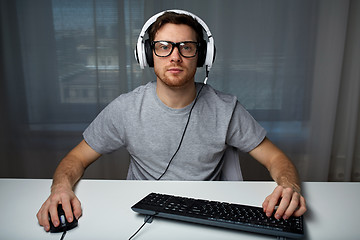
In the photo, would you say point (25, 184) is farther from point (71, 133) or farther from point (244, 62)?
point (244, 62)

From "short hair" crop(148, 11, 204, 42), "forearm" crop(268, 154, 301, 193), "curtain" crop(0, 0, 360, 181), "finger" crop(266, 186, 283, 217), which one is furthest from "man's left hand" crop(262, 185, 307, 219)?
"curtain" crop(0, 0, 360, 181)

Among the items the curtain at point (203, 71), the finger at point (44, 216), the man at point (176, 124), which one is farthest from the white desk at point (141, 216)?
the curtain at point (203, 71)

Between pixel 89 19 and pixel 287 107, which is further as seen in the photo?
pixel 287 107

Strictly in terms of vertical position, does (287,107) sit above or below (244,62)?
below

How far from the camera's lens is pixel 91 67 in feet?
6.38

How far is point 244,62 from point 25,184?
4.97 feet

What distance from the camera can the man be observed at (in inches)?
42.3

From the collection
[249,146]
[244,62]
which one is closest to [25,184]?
[249,146]

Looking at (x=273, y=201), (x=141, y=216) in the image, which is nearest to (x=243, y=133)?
(x=273, y=201)

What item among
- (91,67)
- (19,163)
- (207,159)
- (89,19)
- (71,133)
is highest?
(89,19)

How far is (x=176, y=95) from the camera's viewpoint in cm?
114

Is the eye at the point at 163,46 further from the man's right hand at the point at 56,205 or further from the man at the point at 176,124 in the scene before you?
the man's right hand at the point at 56,205

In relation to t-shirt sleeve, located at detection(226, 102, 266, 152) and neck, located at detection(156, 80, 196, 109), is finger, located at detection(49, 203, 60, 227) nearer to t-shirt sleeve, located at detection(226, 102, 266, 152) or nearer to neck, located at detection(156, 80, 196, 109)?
neck, located at detection(156, 80, 196, 109)

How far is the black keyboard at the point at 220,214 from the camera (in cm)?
60
